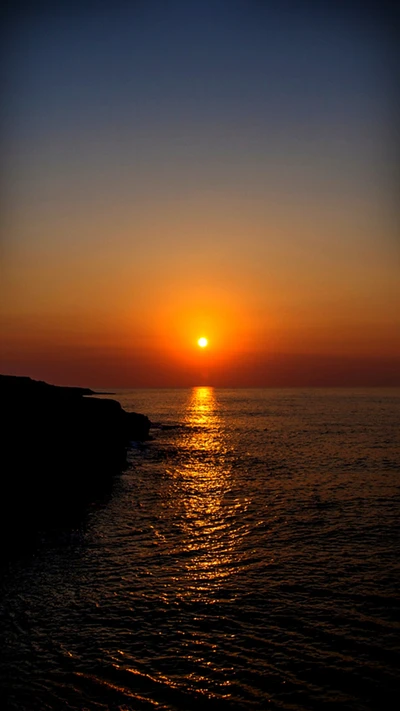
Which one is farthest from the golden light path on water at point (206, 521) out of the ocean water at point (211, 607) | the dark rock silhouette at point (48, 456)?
the dark rock silhouette at point (48, 456)

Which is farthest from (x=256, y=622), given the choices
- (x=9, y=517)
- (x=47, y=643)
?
(x=9, y=517)

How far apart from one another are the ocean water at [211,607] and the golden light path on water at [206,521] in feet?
0.40

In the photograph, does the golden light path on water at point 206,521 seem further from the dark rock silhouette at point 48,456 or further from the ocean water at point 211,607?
the dark rock silhouette at point 48,456

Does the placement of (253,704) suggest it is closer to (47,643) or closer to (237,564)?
(47,643)

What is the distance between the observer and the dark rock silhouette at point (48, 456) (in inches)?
1119

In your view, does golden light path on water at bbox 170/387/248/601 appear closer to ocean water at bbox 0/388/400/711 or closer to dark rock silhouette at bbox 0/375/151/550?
ocean water at bbox 0/388/400/711

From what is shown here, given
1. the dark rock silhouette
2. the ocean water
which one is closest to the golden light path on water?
the ocean water

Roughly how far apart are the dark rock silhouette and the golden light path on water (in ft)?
21.5

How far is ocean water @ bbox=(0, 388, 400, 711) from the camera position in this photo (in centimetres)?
1192

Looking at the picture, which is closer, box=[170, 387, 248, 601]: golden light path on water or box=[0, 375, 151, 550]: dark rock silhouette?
box=[170, 387, 248, 601]: golden light path on water

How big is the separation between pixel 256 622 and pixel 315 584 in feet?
12.7

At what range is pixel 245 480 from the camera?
131ft

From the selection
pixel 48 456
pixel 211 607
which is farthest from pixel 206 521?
pixel 48 456

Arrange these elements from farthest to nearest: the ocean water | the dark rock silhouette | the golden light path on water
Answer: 1. the dark rock silhouette
2. the golden light path on water
3. the ocean water
